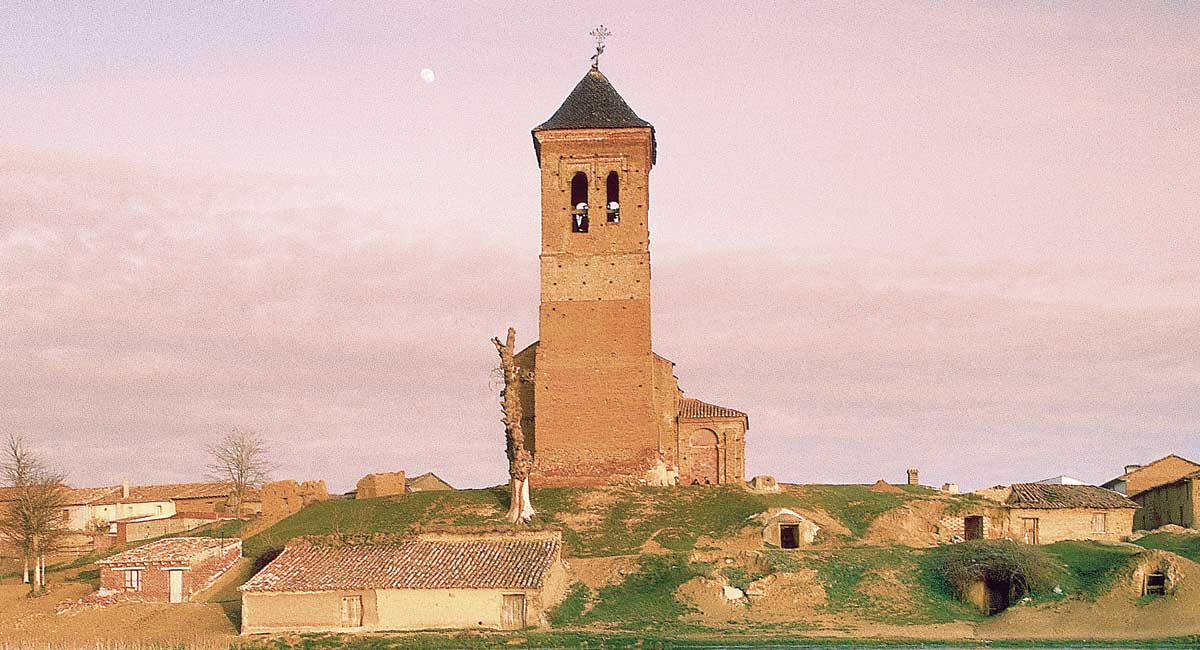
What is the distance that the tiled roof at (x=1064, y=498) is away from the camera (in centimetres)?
5016

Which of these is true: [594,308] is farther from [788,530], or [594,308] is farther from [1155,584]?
[1155,584]

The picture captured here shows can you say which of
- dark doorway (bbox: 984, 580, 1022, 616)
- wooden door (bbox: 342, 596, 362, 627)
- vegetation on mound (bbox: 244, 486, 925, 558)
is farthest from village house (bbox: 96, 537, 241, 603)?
dark doorway (bbox: 984, 580, 1022, 616)

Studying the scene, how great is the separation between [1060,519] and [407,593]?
25.0 metres

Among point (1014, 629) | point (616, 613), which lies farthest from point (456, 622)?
point (1014, 629)

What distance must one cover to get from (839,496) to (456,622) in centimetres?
Result: 1831

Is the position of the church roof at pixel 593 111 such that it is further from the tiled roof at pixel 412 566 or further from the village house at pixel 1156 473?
the village house at pixel 1156 473

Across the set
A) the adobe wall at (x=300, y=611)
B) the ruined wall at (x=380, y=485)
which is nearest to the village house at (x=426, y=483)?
the ruined wall at (x=380, y=485)

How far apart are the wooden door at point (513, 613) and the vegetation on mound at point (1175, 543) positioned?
2207 cm

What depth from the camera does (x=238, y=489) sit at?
66812 millimetres

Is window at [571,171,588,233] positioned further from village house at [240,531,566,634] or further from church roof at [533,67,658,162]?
village house at [240,531,566,634]

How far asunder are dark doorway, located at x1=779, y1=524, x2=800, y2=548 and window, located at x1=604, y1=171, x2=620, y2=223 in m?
15.2

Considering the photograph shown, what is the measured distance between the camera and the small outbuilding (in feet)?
152

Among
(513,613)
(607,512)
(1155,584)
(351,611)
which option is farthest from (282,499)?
(1155,584)

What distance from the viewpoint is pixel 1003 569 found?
136ft
